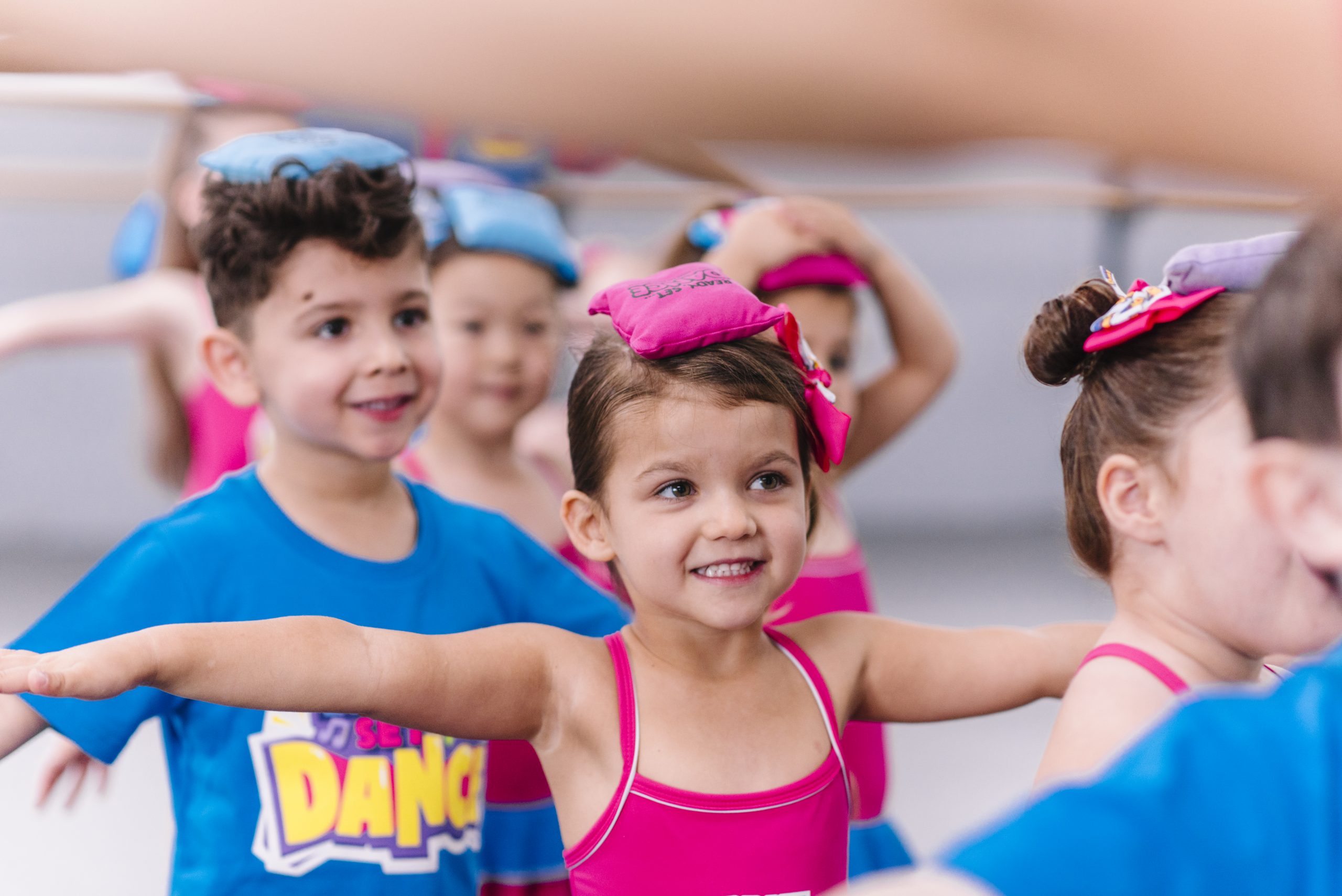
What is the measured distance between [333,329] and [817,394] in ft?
1.72

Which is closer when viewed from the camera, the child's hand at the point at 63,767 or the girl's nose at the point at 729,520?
the girl's nose at the point at 729,520

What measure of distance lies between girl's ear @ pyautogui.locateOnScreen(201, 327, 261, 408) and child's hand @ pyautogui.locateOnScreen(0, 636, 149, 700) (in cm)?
49

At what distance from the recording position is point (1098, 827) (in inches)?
20.5

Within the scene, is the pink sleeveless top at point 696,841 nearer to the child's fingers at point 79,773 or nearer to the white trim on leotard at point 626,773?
the white trim on leotard at point 626,773

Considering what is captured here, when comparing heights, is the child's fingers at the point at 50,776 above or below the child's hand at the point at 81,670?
below

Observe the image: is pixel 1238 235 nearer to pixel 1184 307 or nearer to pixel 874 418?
pixel 874 418

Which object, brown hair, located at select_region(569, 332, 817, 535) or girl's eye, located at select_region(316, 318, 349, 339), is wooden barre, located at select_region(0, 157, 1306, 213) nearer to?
girl's eye, located at select_region(316, 318, 349, 339)

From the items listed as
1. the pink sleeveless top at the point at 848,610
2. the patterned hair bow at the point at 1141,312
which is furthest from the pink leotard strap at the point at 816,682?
the pink sleeveless top at the point at 848,610

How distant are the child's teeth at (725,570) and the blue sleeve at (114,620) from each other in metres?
0.48

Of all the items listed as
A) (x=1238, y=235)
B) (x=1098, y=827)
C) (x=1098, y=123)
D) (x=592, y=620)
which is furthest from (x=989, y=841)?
(x=1238, y=235)

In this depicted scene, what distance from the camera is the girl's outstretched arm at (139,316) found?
7.30ft

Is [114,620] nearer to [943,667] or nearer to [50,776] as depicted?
[50,776]

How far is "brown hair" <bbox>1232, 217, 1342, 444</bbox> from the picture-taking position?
0.58 metres

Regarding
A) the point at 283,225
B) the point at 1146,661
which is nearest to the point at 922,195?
the point at 283,225
